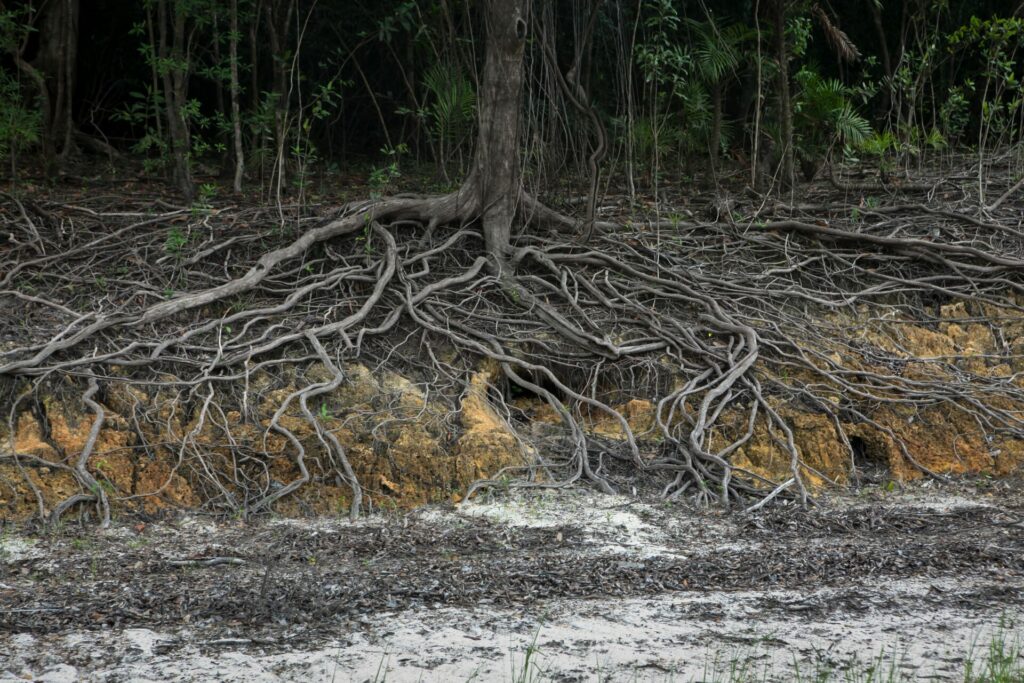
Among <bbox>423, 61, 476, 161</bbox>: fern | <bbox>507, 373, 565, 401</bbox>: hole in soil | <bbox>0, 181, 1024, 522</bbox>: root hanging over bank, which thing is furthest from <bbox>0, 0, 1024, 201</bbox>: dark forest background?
<bbox>507, 373, 565, 401</bbox>: hole in soil

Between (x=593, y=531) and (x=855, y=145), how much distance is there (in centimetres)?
574

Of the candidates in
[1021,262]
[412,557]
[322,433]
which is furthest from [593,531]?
[1021,262]

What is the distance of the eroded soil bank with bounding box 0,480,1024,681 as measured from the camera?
4.72m

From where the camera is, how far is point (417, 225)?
28.1 ft

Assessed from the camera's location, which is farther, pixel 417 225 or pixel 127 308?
pixel 417 225

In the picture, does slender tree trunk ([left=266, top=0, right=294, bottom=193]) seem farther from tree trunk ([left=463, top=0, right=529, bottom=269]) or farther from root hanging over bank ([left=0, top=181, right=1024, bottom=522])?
tree trunk ([left=463, top=0, right=529, bottom=269])

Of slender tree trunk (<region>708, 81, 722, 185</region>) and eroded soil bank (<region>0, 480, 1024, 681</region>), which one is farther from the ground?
slender tree trunk (<region>708, 81, 722, 185</region>)

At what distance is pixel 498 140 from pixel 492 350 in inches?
68.8

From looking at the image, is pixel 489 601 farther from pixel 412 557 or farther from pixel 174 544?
pixel 174 544

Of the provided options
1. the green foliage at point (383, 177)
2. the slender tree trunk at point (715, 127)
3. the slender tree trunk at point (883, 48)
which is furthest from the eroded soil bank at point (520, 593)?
the slender tree trunk at point (883, 48)

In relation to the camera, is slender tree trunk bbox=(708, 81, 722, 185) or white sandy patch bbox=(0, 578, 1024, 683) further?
slender tree trunk bbox=(708, 81, 722, 185)

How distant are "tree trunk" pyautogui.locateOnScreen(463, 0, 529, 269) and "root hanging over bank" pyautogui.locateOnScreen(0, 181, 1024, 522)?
14 centimetres

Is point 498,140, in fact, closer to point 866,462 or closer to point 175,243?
point 175,243

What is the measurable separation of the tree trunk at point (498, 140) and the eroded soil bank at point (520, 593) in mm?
2561
